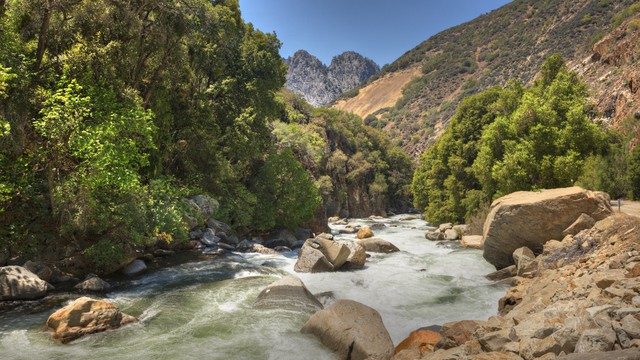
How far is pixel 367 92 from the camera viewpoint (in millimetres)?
168000

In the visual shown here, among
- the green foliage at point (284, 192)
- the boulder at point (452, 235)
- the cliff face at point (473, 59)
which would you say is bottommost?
the boulder at point (452, 235)

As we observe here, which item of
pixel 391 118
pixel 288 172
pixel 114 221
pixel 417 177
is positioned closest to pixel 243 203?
pixel 288 172

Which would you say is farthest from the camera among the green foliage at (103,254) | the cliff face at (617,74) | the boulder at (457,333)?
the cliff face at (617,74)

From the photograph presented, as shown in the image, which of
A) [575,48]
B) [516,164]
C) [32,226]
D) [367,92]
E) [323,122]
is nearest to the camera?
[32,226]

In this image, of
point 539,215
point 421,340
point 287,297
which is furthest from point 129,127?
point 539,215

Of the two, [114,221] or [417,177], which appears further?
[417,177]

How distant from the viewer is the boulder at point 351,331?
8133mm

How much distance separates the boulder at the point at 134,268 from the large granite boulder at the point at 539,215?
15.5 m

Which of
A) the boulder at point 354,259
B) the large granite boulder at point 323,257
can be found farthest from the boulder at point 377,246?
the large granite boulder at point 323,257

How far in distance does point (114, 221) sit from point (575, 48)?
9390cm

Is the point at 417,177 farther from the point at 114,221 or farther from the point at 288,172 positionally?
the point at 114,221

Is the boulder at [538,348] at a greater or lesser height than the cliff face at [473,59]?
lesser

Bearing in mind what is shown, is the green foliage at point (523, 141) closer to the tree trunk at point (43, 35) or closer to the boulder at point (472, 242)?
the boulder at point (472, 242)

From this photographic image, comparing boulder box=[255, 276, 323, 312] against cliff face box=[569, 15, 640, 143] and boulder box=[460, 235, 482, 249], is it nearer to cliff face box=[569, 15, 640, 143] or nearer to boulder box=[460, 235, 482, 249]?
boulder box=[460, 235, 482, 249]
